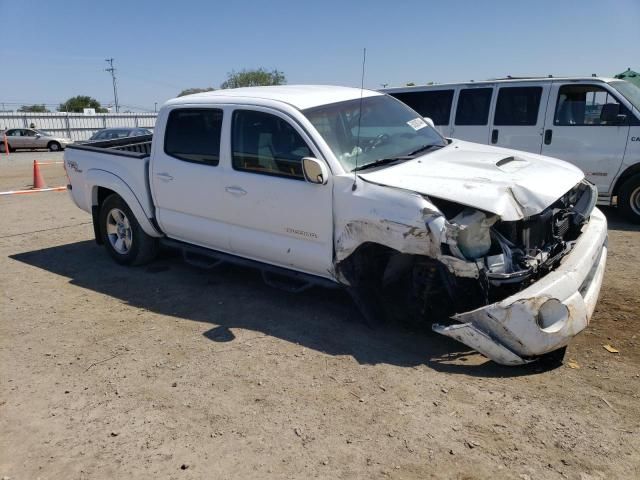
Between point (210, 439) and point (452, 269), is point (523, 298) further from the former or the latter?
point (210, 439)

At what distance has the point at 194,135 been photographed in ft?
17.1

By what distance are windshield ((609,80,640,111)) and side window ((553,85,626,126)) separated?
0.19 metres

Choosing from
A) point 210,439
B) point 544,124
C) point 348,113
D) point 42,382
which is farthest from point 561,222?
point 544,124

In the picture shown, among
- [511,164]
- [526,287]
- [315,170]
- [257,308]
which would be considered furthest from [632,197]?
[257,308]

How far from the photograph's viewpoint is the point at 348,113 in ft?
15.7

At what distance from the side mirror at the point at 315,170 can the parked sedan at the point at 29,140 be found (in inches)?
1141

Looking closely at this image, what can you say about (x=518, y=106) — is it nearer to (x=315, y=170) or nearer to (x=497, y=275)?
(x=315, y=170)

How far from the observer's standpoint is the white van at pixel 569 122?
7.67 meters

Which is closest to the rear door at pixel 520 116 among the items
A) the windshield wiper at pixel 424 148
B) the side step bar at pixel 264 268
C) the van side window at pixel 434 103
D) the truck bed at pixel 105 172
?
the van side window at pixel 434 103

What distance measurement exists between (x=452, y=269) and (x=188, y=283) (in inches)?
122

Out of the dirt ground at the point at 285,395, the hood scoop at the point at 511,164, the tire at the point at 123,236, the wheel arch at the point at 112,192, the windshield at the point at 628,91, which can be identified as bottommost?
the dirt ground at the point at 285,395

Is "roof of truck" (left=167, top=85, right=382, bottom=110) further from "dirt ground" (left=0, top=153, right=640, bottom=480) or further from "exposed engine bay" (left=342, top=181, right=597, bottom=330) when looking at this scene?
"dirt ground" (left=0, top=153, right=640, bottom=480)

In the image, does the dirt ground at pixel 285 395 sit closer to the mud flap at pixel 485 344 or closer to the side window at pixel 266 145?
the mud flap at pixel 485 344

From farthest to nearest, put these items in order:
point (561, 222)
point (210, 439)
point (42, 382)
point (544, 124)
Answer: point (544, 124), point (561, 222), point (42, 382), point (210, 439)
